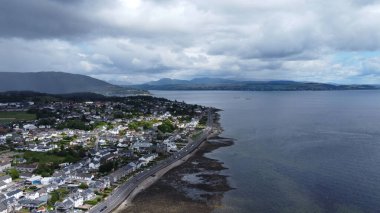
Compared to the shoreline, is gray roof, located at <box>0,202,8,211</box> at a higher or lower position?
higher

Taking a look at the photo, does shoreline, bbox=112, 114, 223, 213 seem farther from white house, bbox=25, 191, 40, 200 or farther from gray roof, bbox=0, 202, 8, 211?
gray roof, bbox=0, 202, 8, 211

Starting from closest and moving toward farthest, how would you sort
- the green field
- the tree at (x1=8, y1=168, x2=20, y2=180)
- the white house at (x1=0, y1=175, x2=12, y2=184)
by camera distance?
the white house at (x1=0, y1=175, x2=12, y2=184)
the tree at (x1=8, y1=168, x2=20, y2=180)
the green field

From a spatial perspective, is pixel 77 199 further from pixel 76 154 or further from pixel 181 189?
pixel 76 154

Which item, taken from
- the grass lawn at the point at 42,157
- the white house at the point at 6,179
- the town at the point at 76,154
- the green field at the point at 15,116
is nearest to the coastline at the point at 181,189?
the town at the point at 76,154

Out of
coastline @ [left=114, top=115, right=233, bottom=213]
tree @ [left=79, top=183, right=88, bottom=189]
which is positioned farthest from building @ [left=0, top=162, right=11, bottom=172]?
coastline @ [left=114, top=115, right=233, bottom=213]

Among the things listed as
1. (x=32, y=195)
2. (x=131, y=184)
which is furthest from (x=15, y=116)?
(x=32, y=195)

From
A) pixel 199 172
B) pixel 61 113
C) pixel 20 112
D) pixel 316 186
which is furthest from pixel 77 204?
pixel 20 112

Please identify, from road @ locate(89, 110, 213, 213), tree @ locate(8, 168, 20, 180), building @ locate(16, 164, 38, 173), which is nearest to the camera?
road @ locate(89, 110, 213, 213)
